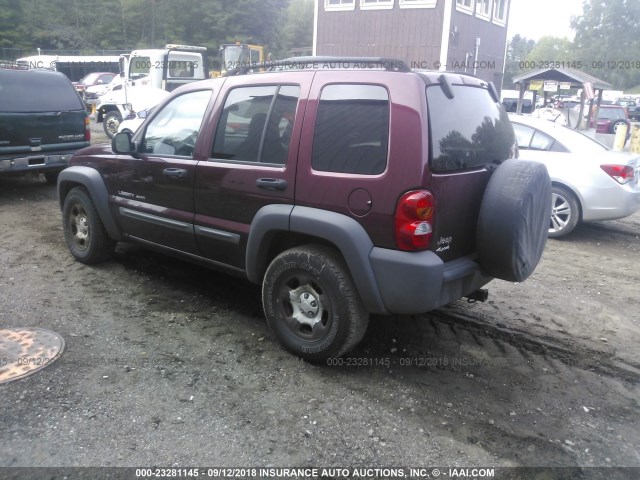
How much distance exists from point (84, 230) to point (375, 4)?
734 inches

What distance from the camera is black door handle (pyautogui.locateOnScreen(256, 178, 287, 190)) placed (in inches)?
144

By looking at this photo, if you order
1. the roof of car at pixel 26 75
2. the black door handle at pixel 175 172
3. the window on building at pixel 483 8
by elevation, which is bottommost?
the black door handle at pixel 175 172

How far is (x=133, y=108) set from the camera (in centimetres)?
1634

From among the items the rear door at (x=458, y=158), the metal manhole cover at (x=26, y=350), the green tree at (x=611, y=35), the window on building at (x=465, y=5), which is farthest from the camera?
the green tree at (x=611, y=35)

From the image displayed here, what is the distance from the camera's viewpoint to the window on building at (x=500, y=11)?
82.5 feet

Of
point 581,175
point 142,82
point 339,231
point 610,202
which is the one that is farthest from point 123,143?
point 142,82

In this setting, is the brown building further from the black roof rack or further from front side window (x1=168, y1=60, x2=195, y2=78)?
the black roof rack

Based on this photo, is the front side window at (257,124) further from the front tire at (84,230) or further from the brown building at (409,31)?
the brown building at (409,31)

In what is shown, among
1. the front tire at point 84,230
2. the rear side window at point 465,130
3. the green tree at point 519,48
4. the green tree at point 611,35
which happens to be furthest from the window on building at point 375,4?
the green tree at point 519,48

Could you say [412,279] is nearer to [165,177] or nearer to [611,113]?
[165,177]

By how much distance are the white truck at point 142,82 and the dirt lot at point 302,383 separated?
12.1 metres

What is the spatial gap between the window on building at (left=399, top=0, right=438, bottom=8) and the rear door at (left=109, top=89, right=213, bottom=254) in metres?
18.1

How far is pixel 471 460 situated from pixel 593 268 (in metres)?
4.04

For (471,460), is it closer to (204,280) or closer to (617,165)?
(204,280)
